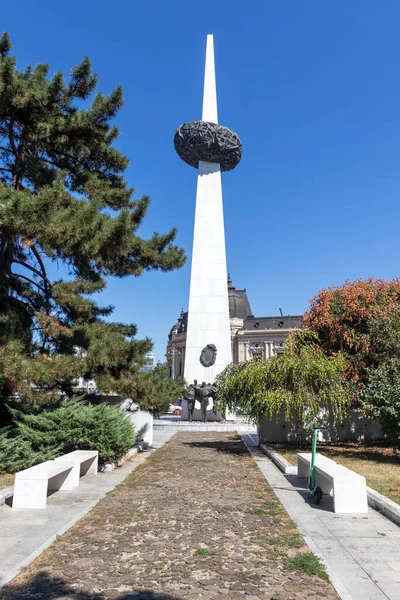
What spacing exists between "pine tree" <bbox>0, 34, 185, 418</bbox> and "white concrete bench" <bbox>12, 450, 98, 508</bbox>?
1.95 m

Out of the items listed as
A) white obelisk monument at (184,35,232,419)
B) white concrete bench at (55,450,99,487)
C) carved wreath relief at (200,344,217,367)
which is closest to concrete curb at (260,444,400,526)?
white concrete bench at (55,450,99,487)

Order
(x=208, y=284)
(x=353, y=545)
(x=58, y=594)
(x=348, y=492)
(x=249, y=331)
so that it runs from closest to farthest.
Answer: (x=58, y=594)
(x=353, y=545)
(x=348, y=492)
(x=208, y=284)
(x=249, y=331)

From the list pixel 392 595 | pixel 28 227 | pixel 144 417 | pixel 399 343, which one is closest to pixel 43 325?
pixel 28 227

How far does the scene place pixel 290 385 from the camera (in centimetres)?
1371

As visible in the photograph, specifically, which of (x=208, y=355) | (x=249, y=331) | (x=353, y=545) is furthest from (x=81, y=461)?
(x=249, y=331)

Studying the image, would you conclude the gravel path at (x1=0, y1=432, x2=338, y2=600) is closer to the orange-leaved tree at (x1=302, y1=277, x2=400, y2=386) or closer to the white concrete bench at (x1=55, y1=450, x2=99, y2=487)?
the white concrete bench at (x1=55, y1=450, x2=99, y2=487)

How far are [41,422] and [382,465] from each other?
8690mm

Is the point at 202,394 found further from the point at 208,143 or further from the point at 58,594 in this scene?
the point at 58,594

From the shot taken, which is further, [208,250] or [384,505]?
[208,250]

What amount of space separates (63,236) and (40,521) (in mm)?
5304

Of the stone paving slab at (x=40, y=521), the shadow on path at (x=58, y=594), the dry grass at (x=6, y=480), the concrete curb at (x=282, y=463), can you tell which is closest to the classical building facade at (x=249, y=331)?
the concrete curb at (x=282, y=463)

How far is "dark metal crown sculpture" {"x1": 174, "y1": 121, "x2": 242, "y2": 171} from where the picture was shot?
27.9 m

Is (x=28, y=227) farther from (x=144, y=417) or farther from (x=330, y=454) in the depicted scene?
(x=330, y=454)

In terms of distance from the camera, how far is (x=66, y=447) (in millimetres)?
11539
